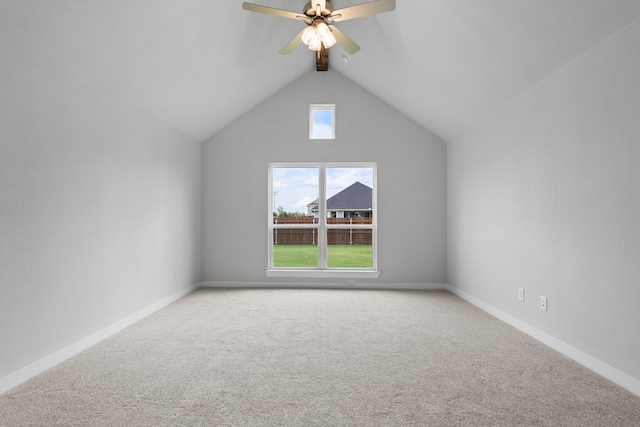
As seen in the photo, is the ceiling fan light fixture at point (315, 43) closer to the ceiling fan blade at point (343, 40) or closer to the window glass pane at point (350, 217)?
the ceiling fan blade at point (343, 40)

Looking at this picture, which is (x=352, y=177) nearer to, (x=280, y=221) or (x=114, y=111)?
(x=280, y=221)

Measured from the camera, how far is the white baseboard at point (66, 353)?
92.2 inches

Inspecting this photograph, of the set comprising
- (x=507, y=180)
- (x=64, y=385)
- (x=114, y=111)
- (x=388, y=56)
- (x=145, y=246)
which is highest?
(x=388, y=56)

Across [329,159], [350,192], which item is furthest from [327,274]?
[329,159]

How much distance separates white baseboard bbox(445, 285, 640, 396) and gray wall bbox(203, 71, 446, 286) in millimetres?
1631

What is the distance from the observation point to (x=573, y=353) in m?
2.81

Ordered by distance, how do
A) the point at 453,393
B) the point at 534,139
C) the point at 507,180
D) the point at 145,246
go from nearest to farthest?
the point at 453,393 → the point at 534,139 → the point at 507,180 → the point at 145,246

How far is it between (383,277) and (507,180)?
2.54 m

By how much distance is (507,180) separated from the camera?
3834 millimetres

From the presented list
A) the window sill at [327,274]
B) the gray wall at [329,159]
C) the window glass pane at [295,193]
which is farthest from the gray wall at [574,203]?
the window glass pane at [295,193]

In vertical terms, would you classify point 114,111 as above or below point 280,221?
above

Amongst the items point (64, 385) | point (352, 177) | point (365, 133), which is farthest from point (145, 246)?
point (365, 133)

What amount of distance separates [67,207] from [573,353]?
4.25 metres

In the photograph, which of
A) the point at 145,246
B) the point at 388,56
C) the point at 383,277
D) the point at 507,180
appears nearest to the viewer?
the point at 507,180
